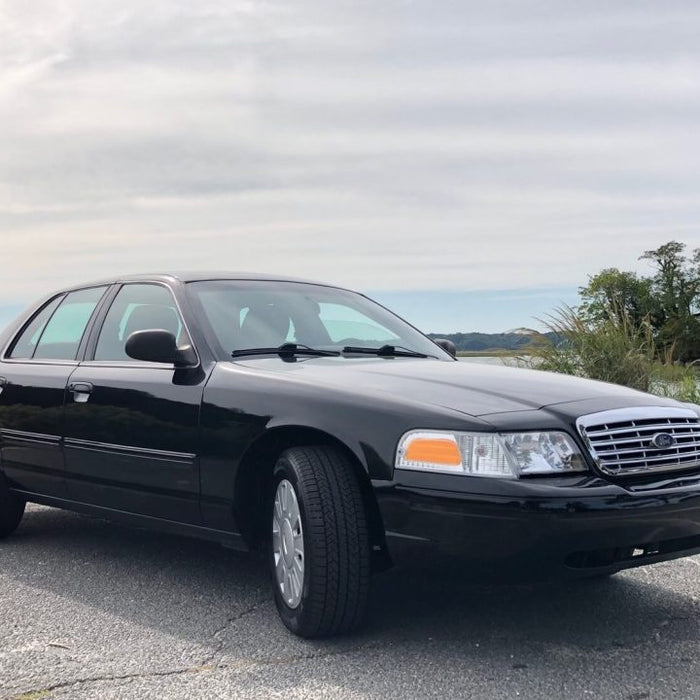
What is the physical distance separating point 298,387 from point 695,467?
1.62m

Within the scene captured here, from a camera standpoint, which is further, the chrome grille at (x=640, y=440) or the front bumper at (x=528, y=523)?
the chrome grille at (x=640, y=440)

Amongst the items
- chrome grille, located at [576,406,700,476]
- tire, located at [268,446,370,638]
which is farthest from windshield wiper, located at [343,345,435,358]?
chrome grille, located at [576,406,700,476]

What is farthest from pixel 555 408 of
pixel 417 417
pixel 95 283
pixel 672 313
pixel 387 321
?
pixel 672 313

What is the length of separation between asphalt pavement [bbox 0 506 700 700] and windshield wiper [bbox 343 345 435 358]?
1.12 m

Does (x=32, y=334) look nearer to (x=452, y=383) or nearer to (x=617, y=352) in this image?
(x=452, y=383)

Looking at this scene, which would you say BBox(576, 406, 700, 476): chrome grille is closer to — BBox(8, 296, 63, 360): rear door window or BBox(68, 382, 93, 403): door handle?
BBox(68, 382, 93, 403): door handle

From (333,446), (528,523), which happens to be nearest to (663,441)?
(528,523)

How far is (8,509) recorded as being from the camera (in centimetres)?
591

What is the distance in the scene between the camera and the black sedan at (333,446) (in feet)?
Answer: 11.5

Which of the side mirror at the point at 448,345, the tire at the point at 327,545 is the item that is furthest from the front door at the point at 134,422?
the side mirror at the point at 448,345

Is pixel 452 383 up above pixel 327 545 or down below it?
above

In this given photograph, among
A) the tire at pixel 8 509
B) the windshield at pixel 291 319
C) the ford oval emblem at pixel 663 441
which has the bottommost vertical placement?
the tire at pixel 8 509

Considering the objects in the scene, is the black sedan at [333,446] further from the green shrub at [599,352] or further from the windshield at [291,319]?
the green shrub at [599,352]

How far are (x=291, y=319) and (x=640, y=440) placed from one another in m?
2.03
